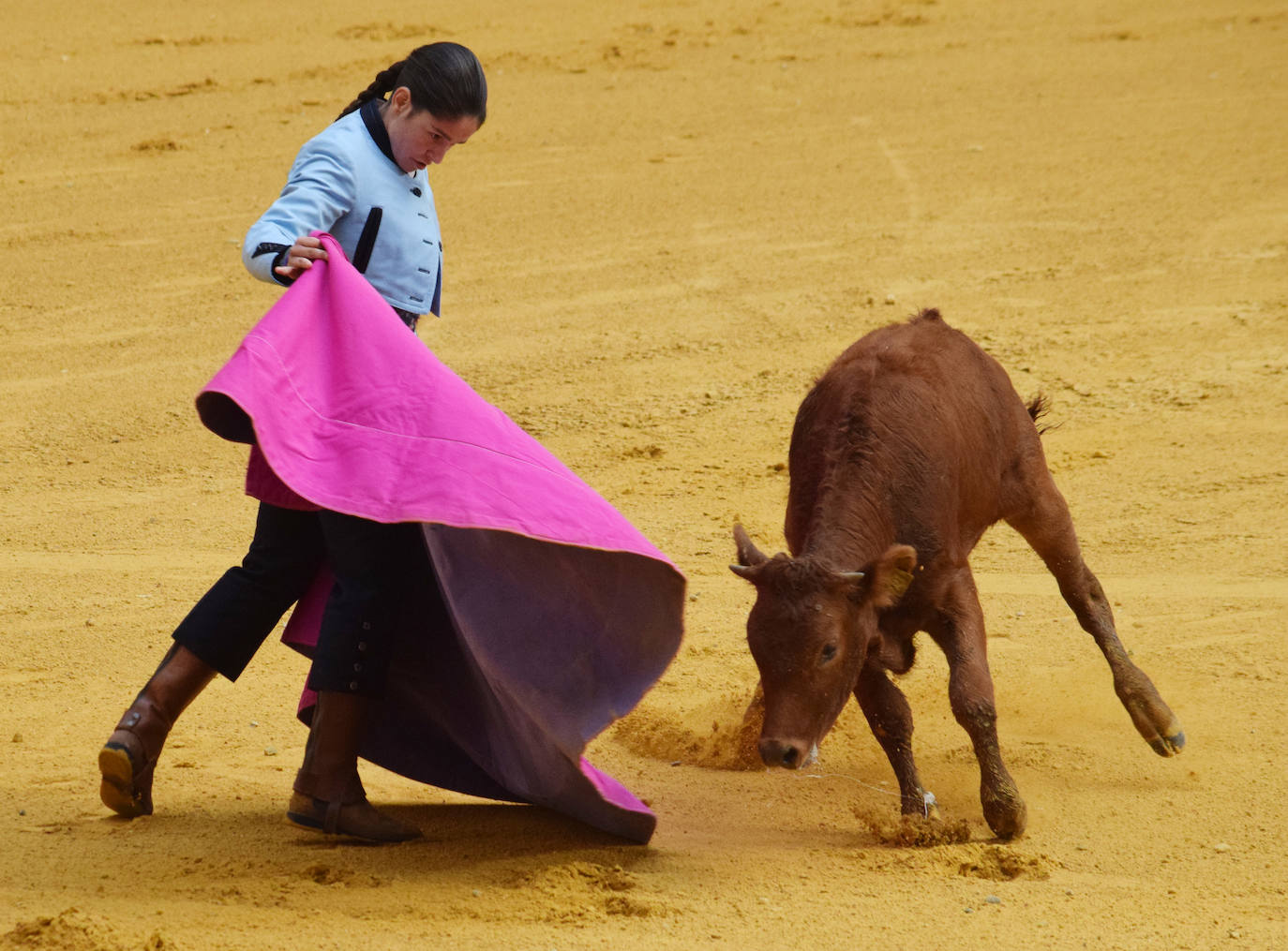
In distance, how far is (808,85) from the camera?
1603 centimetres

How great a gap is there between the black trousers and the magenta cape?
108 mm

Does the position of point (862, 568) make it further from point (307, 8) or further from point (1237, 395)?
point (307, 8)

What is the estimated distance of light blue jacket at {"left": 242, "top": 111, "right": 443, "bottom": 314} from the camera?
4305 mm

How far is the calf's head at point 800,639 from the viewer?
464 centimetres

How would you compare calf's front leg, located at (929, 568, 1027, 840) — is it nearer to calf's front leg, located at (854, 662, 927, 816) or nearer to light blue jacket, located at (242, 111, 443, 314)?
calf's front leg, located at (854, 662, 927, 816)

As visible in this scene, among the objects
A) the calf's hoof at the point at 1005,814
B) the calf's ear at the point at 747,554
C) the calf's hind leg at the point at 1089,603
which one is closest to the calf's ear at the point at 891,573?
the calf's ear at the point at 747,554

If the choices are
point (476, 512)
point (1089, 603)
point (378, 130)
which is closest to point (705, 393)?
point (1089, 603)

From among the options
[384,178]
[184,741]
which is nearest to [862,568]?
[384,178]

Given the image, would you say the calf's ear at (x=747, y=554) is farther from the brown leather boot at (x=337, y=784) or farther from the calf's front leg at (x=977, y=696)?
the brown leather boot at (x=337, y=784)

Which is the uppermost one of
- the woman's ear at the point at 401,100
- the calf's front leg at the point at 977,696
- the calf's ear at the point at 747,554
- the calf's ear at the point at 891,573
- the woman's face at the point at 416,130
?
the woman's ear at the point at 401,100

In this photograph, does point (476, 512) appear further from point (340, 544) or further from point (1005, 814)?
point (1005, 814)

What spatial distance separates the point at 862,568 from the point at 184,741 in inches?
101

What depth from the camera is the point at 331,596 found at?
4336 millimetres

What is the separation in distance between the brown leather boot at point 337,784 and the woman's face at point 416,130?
1.54 m
